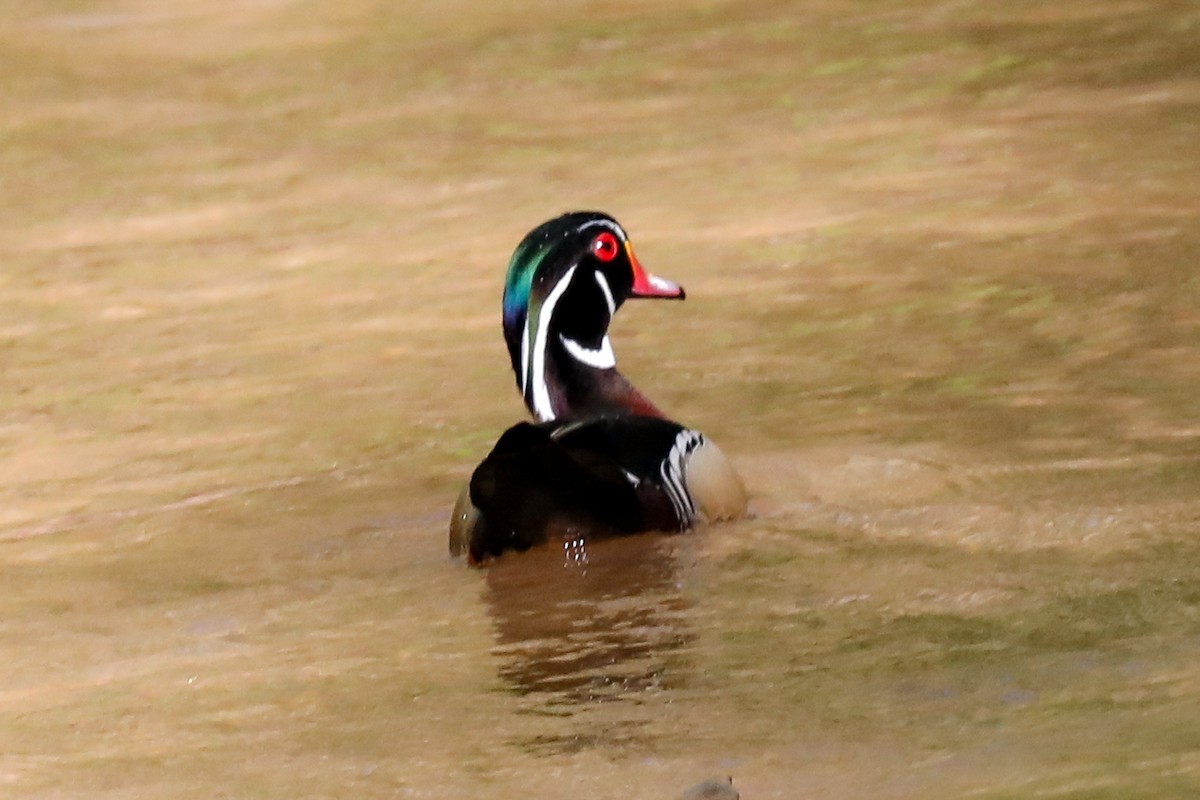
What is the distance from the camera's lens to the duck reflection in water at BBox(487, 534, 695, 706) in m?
5.01

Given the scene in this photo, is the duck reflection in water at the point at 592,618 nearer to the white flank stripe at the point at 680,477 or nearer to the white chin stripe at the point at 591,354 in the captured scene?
the white flank stripe at the point at 680,477

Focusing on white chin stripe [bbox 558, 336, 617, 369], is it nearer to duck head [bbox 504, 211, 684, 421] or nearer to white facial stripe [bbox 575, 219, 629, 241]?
duck head [bbox 504, 211, 684, 421]

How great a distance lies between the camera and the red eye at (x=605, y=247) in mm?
6555

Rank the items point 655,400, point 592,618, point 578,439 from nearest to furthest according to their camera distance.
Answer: point 592,618 < point 578,439 < point 655,400

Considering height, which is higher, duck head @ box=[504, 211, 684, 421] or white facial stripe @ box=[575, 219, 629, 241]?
white facial stripe @ box=[575, 219, 629, 241]

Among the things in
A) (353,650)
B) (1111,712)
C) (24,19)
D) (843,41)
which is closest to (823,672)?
(1111,712)

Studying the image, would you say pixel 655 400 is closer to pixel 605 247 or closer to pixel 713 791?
pixel 605 247

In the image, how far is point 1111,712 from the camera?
4.41 meters

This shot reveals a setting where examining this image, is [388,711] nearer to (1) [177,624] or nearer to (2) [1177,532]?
(1) [177,624]

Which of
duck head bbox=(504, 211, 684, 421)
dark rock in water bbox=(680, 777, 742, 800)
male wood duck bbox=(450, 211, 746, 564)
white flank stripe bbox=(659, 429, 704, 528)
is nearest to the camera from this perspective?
dark rock in water bbox=(680, 777, 742, 800)

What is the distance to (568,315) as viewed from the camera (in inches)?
257

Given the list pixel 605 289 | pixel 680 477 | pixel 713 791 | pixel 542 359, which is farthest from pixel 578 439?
pixel 713 791

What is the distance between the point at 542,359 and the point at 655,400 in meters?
1.41

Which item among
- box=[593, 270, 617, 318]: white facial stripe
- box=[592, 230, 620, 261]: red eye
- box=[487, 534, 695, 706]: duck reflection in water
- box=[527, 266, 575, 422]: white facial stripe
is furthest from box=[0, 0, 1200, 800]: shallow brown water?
box=[592, 230, 620, 261]: red eye
